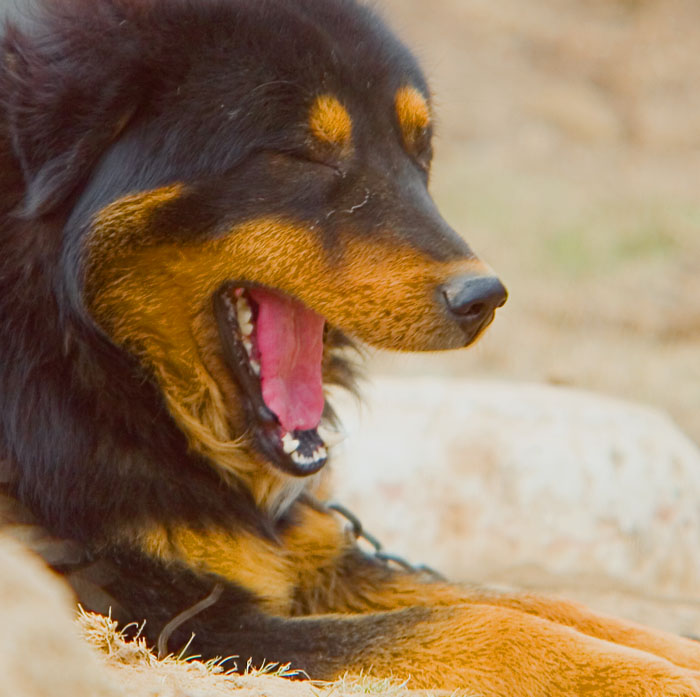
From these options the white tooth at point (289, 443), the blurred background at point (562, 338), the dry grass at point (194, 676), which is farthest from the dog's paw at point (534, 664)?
the blurred background at point (562, 338)

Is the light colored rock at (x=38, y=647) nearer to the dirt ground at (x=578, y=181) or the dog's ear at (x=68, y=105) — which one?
the dog's ear at (x=68, y=105)

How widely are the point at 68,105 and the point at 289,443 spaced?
1.08m

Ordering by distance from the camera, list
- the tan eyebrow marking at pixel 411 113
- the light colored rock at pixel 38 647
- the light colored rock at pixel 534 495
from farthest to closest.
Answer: the light colored rock at pixel 534 495, the tan eyebrow marking at pixel 411 113, the light colored rock at pixel 38 647

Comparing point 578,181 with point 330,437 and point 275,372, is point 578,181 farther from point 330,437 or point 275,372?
point 275,372

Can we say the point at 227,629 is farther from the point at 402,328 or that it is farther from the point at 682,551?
the point at 682,551

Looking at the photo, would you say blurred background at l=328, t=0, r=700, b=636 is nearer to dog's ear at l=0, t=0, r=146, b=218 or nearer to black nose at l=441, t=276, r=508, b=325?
black nose at l=441, t=276, r=508, b=325

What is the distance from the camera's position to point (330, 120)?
127 inches

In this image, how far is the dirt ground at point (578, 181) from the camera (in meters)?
8.42

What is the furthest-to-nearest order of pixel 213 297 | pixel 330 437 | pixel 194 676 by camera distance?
pixel 330 437
pixel 213 297
pixel 194 676

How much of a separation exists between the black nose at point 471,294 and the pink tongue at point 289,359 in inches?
20.0

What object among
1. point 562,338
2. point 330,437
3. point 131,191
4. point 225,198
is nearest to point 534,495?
point 330,437

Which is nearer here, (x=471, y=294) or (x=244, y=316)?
(x=471, y=294)

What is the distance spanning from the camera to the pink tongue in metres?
3.36

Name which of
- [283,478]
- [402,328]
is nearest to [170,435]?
[283,478]
